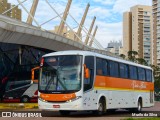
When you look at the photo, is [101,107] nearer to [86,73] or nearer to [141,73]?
[86,73]

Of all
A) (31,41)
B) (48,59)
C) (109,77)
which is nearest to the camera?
(48,59)

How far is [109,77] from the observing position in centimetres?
2000

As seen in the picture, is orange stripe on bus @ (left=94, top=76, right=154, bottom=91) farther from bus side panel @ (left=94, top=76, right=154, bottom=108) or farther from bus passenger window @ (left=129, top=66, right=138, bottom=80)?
bus passenger window @ (left=129, top=66, right=138, bottom=80)

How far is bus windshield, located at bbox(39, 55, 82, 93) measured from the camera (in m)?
17.6

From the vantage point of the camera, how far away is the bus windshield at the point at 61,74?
17594mm

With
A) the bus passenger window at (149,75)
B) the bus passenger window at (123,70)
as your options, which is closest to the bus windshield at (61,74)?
the bus passenger window at (123,70)

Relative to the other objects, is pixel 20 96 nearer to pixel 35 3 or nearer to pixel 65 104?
pixel 35 3

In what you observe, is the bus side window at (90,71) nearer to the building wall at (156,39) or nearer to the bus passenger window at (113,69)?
the bus passenger window at (113,69)

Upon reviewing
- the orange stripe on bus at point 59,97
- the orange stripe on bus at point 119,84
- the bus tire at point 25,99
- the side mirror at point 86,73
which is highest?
the side mirror at point 86,73

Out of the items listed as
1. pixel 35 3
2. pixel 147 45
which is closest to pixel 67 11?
pixel 35 3

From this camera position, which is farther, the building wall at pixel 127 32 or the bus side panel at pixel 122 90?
the building wall at pixel 127 32

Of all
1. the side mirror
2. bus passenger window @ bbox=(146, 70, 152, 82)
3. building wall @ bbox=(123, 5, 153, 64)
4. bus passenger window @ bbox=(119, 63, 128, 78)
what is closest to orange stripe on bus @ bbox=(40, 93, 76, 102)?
the side mirror

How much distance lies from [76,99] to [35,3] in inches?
1122

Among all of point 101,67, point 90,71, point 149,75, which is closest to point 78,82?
point 90,71
